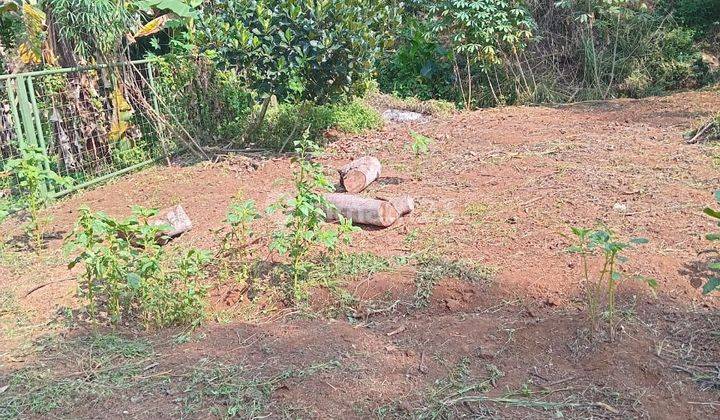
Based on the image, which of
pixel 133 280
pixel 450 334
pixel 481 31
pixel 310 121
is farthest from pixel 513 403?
pixel 481 31

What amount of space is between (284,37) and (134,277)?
429cm

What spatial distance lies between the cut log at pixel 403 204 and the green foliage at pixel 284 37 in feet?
8.72

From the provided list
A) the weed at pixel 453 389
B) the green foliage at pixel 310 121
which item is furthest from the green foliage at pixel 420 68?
the weed at pixel 453 389

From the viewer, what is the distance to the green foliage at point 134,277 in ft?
11.7

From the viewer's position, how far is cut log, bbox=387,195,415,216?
517 centimetres

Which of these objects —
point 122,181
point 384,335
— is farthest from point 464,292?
point 122,181

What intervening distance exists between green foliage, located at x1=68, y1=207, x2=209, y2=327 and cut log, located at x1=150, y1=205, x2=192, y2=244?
51.6 inches

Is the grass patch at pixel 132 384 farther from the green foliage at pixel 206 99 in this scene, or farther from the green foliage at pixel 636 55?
the green foliage at pixel 636 55

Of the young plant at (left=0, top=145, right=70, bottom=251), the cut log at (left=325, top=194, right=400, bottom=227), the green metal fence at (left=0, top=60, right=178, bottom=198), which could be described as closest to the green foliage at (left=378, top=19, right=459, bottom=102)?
the green metal fence at (left=0, top=60, right=178, bottom=198)

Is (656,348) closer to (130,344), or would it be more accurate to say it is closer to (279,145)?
(130,344)

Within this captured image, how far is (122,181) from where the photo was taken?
725 cm

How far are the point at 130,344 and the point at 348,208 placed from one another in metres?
2.12

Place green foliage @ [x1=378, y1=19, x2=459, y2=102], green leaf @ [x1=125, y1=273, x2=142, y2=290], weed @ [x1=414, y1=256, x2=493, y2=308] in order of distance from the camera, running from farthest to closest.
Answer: green foliage @ [x1=378, y1=19, x2=459, y2=102], weed @ [x1=414, y1=256, x2=493, y2=308], green leaf @ [x1=125, y1=273, x2=142, y2=290]

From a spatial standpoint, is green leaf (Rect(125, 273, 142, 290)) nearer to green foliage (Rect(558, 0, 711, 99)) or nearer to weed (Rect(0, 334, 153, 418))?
weed (Rect(0, 334, 153, 418))
